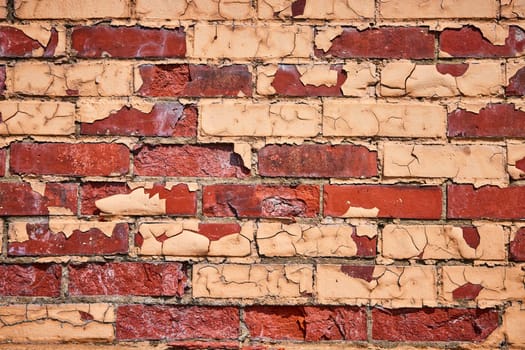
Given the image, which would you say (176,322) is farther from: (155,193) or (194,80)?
(194,80)

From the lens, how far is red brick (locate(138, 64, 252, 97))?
1.22 metres

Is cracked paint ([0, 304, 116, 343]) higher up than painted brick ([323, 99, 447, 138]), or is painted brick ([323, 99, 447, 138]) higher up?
painted brick ([323, 99, 447, 138])

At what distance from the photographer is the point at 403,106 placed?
1.21 metres

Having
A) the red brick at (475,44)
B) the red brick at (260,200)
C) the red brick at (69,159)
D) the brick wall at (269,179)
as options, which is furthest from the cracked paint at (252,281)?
the red brick at (475,44)

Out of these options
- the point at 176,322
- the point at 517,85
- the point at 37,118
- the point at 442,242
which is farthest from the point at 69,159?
the point at 517,85

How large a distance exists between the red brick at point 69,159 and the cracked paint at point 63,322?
0.30m

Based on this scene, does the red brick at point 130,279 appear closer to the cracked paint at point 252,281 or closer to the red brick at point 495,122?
the cracked paint at point 252,281

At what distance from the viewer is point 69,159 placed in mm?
1212

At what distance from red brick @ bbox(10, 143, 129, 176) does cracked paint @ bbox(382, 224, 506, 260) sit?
61cm

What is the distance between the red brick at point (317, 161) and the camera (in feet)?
3.96

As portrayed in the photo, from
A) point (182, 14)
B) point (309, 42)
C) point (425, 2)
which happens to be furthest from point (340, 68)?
point (182, 14)

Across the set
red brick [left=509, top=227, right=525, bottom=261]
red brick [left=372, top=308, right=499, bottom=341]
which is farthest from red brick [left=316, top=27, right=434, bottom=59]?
red brick [left=372, top=308, right=499, bottom=341]

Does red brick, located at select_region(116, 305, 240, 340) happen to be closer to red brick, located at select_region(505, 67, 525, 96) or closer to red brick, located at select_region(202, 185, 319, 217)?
red brick, located at select_region(202, 185, 319, 217)

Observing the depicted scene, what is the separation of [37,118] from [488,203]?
1.00 m
